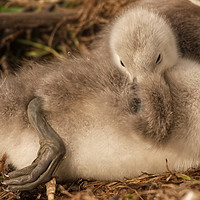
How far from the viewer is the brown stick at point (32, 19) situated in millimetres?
2478

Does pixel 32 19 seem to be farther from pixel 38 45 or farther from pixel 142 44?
pixel 142 44

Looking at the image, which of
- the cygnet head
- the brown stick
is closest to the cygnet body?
the cygnet head

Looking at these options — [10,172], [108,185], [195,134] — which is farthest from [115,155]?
[10,172]

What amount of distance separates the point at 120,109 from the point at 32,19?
1.33 meters

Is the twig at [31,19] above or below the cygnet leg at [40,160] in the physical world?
above

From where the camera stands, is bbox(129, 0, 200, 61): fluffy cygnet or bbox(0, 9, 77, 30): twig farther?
bbox(0, 9, 77, 30): twig

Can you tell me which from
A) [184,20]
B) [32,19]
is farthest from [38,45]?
[184,20]

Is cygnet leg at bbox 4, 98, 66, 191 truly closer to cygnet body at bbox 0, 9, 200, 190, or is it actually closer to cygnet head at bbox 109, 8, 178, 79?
cygnet body at bbox 0, 9, 200, 190

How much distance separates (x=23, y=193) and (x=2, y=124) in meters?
0.29

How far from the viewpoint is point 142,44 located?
1.45 metres

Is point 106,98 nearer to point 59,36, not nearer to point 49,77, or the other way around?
point 49,77

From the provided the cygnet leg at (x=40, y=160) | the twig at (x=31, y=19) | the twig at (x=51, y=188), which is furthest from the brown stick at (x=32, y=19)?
the twig at (x=51, y=188)

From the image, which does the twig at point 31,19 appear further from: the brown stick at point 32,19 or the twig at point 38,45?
the twig at point 38,45

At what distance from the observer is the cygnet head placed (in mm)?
1455
